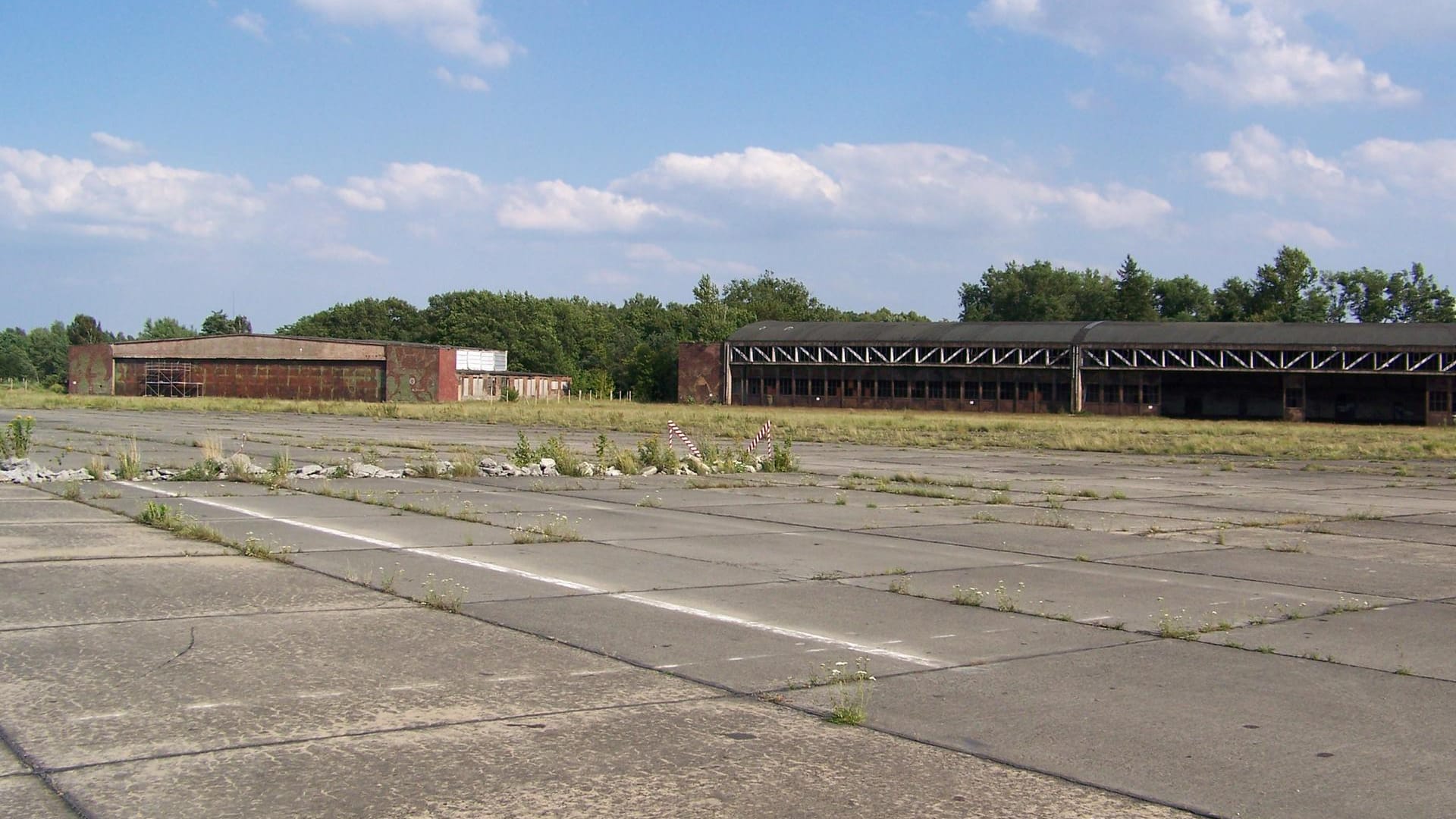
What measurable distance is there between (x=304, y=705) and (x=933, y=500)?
17.2m

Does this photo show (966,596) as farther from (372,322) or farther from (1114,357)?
(372,322)

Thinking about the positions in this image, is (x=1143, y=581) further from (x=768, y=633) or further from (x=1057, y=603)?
(x=768, y=633)

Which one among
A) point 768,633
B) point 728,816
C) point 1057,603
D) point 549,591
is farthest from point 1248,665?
point 549,591

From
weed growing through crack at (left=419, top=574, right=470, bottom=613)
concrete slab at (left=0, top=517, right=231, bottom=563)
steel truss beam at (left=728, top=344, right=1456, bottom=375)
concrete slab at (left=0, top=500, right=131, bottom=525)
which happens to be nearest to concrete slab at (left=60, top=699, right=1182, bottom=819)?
weed growing through crack at (left=419, top=574, right=470, bottom=613)

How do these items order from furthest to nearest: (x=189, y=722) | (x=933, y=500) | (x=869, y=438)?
(x=869, y=438), (x=933, y=500), (x=189, y=722)

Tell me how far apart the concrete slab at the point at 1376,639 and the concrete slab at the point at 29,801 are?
818 centimetres

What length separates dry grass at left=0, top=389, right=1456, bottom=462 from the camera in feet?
159

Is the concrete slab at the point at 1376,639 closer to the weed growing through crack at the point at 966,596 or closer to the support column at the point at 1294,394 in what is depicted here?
the weed growing through crack at the point at 966,596

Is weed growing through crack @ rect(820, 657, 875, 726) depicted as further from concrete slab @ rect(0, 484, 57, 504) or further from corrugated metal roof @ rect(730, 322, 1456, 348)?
corrugated metal roof @ rect(730, 322, 1456, 348)

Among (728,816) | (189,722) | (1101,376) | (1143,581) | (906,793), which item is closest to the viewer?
(728,816)

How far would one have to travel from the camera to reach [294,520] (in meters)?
17.4

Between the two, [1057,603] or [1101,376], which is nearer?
[1057,603]

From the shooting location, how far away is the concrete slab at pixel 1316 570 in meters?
13.2

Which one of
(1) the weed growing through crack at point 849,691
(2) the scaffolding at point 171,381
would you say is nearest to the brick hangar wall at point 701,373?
(2) the scaffolding at point 171,381
